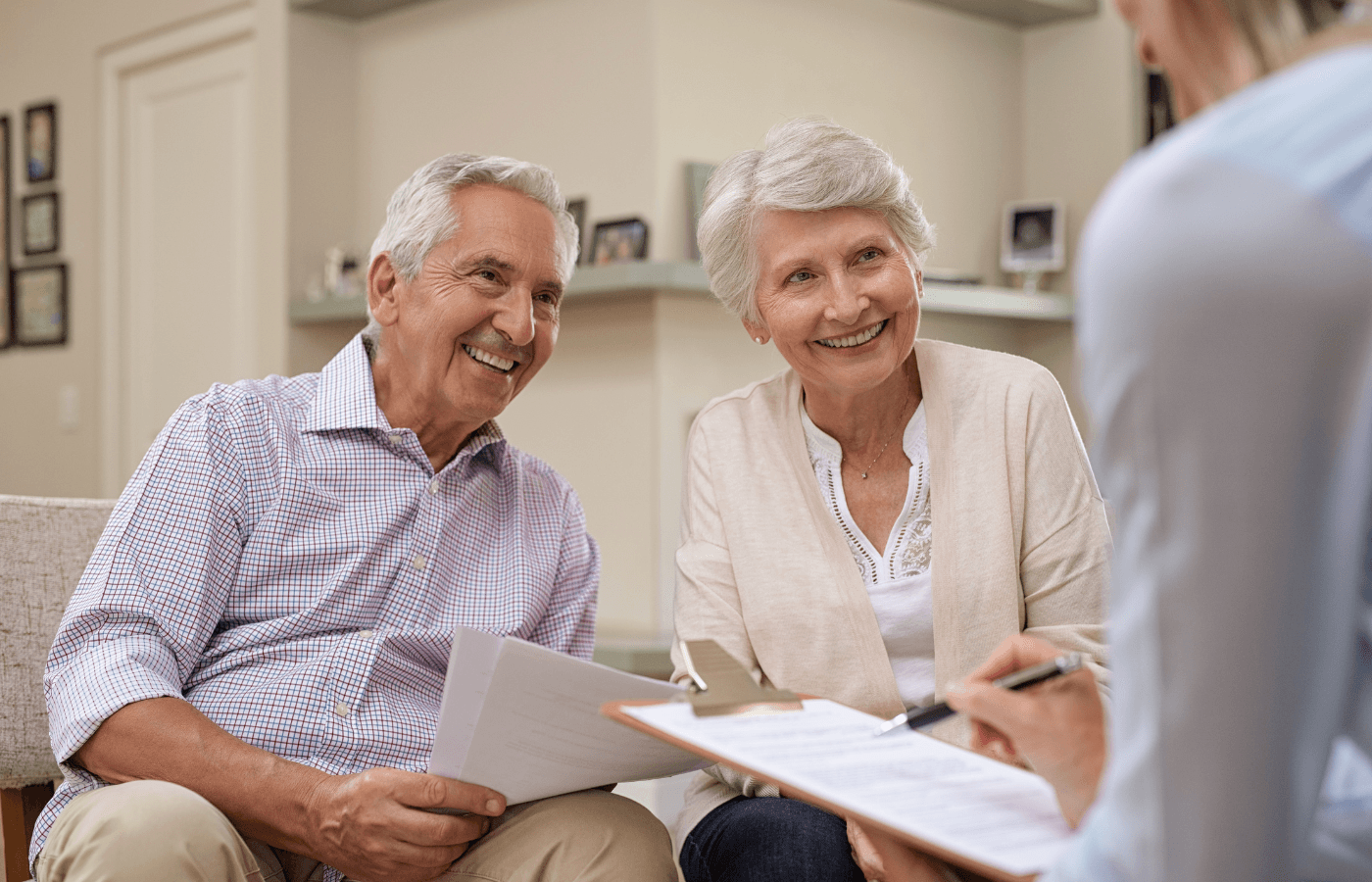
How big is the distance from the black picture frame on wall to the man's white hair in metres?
3.39

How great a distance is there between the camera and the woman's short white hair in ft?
4.98

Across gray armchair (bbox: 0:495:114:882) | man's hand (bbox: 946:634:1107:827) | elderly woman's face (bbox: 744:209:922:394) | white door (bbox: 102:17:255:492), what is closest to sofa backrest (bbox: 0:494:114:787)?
gray armchair (bbox: 0:495:114:882)

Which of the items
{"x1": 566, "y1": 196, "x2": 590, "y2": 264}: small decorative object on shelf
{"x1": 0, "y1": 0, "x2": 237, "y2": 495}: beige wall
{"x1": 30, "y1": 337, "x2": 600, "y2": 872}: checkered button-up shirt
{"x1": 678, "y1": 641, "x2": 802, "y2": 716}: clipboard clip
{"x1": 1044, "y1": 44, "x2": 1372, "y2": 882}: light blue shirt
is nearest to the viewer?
{"x1": 1044, "y1": 44, "x2": 1372, "y2": 882}: light blue shirt

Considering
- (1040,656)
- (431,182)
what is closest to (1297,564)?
(1040,656)

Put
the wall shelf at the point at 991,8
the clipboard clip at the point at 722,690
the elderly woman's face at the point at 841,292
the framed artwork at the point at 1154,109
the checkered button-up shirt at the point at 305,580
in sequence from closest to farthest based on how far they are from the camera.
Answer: the clipboard clip at the point at 722,690
the checkered button-up shirt at the point at 305,580
the elderly woman's face at the point at 841,292
the wall shelf at the point at 991,8
the framed artwork at the point at 1154,109

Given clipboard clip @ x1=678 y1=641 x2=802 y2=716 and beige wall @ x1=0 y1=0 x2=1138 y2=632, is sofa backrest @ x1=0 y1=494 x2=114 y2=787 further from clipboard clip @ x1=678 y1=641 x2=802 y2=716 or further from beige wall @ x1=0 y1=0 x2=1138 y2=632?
beige wall @ x1=0 y1=0 x2=1138 y2=632

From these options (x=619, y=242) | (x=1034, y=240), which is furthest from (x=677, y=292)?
(x=1034, y=240)

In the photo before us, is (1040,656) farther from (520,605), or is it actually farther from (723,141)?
(723,141)

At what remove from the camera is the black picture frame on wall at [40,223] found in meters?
4.60

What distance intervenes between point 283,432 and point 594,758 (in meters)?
0.63

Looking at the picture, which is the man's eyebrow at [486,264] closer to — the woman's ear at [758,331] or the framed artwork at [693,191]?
the woman's ear at [758,331]

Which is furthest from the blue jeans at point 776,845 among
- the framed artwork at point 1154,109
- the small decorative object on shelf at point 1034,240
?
the framed artwork at point 1154,109

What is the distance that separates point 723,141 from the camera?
3.52m

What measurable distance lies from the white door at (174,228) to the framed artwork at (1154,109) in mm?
2876
